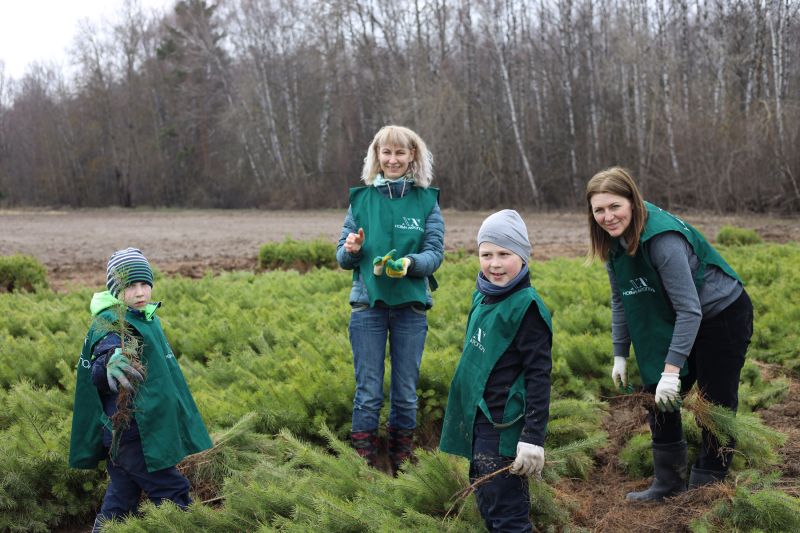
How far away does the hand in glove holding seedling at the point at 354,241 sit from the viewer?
12.3 ft

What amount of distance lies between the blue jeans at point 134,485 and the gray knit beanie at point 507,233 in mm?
1774

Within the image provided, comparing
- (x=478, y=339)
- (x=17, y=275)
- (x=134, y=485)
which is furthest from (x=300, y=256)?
(x=478, y=339)

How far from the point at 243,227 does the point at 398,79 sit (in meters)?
11.8

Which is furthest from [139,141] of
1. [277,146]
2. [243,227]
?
[243,227]

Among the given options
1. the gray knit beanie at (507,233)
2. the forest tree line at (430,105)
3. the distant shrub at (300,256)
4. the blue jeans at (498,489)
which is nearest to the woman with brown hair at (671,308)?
the gray knit beanie at (507,233)

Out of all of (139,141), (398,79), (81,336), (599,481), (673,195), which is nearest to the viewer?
(599,481)

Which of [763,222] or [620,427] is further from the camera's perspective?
[763,222]

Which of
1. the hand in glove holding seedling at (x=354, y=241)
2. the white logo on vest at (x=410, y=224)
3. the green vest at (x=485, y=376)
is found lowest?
the green vest at (x=485, y=376)

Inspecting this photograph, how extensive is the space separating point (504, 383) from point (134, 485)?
1.82m

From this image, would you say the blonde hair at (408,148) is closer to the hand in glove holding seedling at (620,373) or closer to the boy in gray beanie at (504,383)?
the boy in gray beanie at (504,383)

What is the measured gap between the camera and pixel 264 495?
311cm

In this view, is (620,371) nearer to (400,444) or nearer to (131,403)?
(400,444)

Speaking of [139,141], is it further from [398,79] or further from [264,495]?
[264,495]

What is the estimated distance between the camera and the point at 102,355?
3084 millimetres
